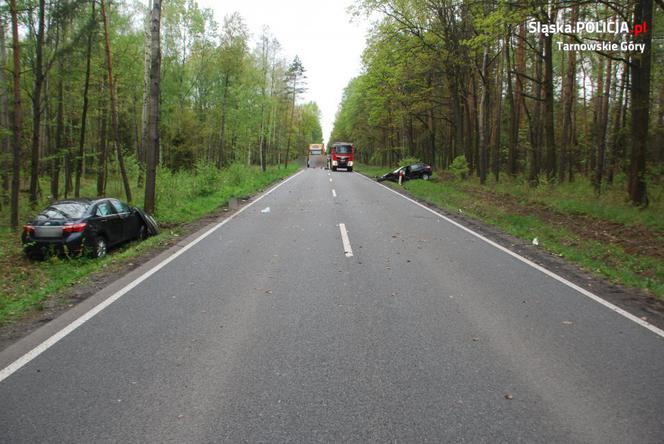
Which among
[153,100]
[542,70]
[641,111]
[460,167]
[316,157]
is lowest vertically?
[460,167]

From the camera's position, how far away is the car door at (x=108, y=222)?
10.2 metres

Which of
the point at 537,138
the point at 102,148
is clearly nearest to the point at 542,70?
the point at 537,138

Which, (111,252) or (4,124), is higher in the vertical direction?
(4,124)

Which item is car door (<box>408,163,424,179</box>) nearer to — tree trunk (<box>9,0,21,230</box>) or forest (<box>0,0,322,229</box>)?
forest (<box>0,0,322,229</box>)

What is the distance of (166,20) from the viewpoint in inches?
1272

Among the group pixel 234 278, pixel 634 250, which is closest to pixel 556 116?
pixel 634 250

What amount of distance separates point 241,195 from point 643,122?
1580 cm

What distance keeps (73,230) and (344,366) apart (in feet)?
26.0

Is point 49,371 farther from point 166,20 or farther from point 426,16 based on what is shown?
point 166,20

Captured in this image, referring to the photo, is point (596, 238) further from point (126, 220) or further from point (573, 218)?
point (126, 220)

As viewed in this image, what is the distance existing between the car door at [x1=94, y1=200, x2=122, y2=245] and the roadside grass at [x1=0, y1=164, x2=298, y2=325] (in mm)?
467

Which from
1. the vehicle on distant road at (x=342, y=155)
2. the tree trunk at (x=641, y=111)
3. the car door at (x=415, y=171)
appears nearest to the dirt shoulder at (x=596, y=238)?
the tree trunk at (x=641, y=111)

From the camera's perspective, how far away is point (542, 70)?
2855cm

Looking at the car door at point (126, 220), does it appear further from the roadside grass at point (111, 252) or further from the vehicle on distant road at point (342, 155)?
the vehicle on distant road at point (342, 155)
